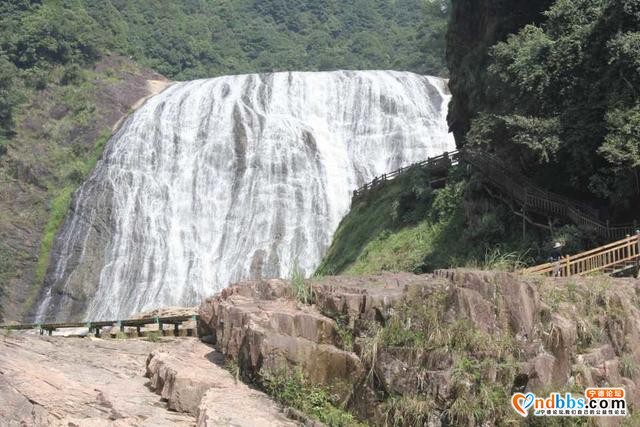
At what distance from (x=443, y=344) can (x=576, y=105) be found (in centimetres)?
1276

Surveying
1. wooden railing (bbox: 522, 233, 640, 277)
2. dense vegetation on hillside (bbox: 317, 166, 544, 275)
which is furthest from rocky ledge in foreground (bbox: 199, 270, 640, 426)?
dense vegetation on hillside (bbox: 317, 166, 544, 275)

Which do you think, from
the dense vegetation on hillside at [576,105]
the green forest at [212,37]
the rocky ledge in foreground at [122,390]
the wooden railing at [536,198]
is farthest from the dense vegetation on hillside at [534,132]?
the green forest at [212,37]

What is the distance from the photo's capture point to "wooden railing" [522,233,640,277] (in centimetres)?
2011

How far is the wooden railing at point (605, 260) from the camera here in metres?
20.1

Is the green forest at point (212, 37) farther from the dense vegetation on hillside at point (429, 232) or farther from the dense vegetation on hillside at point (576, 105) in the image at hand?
the dense vegetation on hillside at point (576, 105)

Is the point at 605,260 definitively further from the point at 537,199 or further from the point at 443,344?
the point at 443,344

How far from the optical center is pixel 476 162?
3009 cm

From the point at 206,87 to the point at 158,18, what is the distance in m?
Answer: 45.7

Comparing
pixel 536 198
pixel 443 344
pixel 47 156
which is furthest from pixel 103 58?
pixel 443 344

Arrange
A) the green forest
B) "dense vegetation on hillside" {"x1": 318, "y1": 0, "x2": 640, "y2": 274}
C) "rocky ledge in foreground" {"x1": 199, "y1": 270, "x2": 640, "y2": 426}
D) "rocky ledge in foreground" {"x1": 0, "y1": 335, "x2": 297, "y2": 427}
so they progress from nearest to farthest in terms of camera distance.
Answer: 1. "rocky ledge in foreground" {"x1": 0, "y1": 335, "x2": 297, "y2": 427}
2. "rocky ledge in foreground" {"x1": 199, "y1": 270, "x2": 640, "y2": 426}
3. "dense vegetation on hillside" {"x1": 318, "y1": 0, "x2": 640, "y2": 274}
4. the green forest

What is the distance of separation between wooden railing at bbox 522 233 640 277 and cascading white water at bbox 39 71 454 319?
72.3 feet

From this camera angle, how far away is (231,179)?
156 feet

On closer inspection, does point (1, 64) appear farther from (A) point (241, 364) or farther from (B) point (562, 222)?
(A) point (241, 364)

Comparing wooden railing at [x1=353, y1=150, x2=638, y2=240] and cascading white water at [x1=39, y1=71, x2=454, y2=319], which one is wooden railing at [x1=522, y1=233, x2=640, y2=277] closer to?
wooden railing at [x1=353, y1=150, x2=638, y2=240]
